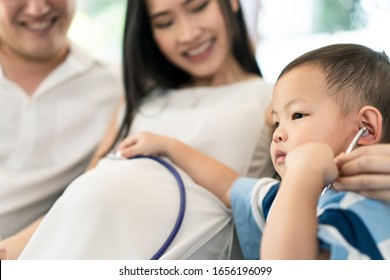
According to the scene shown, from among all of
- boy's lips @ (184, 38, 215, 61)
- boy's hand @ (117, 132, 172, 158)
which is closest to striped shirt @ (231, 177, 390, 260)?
boy's hand @ (117, 132, 172, 158)

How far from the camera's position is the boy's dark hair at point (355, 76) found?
29.4 inches

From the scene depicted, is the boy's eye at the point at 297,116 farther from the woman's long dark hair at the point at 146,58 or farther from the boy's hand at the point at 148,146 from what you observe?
the woman's long dark hair at the point at 146,58

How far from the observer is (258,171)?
109cm

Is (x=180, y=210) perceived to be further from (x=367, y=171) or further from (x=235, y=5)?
(x=235, y=5)

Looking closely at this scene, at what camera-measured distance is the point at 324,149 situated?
694mm

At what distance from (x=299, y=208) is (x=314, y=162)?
6 centimetres

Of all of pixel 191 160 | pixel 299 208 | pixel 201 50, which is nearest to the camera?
pixel 299 208

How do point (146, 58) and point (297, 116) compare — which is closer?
point (297, 116)

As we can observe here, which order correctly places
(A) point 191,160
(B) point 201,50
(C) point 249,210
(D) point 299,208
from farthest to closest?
(B) point 201,50
(A) point 191,160
(C) point 249,210
(D) point 299,208

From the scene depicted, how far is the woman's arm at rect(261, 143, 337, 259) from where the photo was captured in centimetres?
66

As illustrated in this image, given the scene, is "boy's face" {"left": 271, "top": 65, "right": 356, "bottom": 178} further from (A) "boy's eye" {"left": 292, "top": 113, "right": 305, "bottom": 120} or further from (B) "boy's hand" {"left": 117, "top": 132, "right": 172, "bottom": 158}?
(B) "boy's hand" {"left": 117, "top": 132, "right": 172, "bottom": 158}

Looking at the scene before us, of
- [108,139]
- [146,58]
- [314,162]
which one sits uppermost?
[314,162]

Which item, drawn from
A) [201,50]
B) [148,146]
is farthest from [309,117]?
[201,50]

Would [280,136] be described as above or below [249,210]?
above
